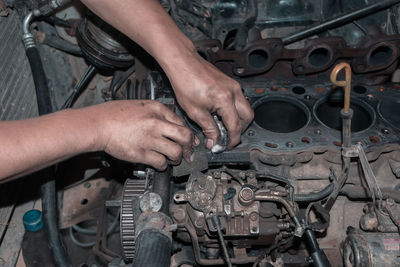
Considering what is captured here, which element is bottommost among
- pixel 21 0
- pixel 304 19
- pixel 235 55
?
pixel 235 55

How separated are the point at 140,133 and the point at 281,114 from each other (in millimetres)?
893

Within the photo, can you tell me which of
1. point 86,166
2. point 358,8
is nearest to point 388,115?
point 358,8

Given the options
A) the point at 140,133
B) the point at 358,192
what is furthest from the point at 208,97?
the point at 358,192

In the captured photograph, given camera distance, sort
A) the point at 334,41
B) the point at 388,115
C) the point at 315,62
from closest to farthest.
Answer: the point at 388,115, the point at 334,41, the point at 315,62

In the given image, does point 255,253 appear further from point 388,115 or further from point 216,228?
point 388,115

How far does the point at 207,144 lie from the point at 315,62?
2.97ft

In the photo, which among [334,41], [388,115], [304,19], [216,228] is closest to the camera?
[216,228]

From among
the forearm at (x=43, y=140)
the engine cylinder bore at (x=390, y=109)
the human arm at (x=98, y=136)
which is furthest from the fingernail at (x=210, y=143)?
the engine cylinder bore at (x=390, y=109)

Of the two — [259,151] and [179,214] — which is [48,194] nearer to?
[179,214]

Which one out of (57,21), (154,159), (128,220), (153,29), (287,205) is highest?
(57,21)

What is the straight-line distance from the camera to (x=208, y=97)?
172 cm

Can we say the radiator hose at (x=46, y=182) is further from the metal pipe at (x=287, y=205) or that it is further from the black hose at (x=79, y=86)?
the metal pipe at (x=287, y=205)

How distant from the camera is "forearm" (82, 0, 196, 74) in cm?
176

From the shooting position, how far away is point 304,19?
246 cm
